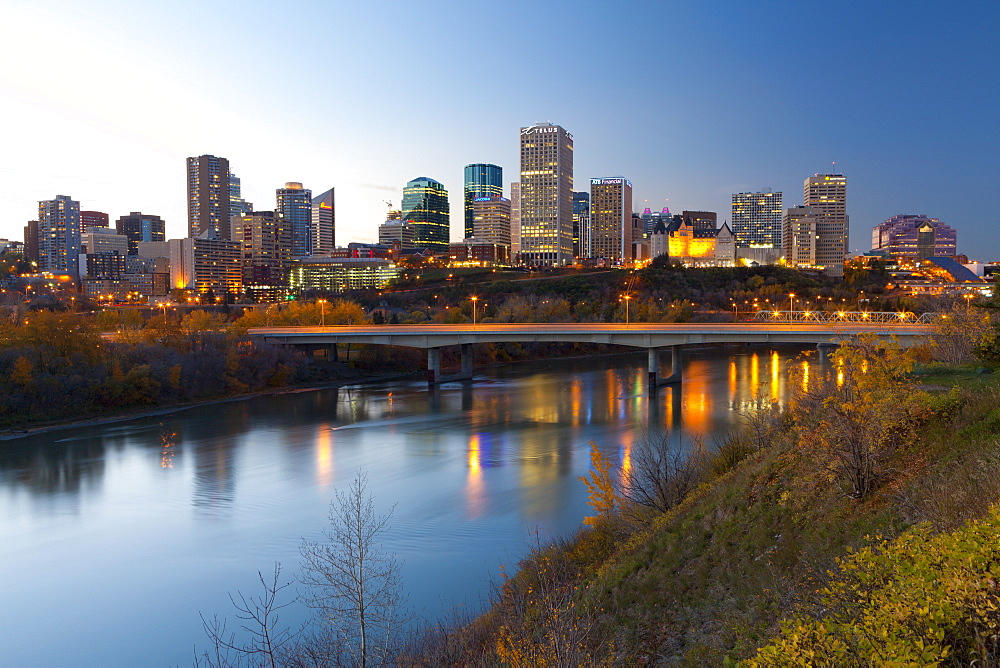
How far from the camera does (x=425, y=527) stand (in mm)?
22516

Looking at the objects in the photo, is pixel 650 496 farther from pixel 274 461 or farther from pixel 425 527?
pixel 274 461

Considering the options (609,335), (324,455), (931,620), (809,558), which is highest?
(931,620)

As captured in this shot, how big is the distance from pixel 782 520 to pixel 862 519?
180cm

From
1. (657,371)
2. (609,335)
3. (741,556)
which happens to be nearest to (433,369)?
(609,335)

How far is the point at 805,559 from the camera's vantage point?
10.5 m

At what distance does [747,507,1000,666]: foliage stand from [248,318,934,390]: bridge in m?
42.2

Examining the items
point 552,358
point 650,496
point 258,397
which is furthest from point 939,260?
point 650,496

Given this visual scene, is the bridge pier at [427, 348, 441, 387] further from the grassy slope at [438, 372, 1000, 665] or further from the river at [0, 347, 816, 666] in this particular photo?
the grassy slope at [438, 372, 1000, 665]

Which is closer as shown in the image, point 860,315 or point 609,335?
point 609,335

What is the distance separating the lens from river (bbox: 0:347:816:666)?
17344mm

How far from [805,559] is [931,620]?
6070 mm

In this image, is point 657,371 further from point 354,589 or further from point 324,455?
point 354,589

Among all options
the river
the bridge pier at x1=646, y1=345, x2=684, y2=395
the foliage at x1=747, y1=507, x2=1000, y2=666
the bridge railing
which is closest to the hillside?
the foliage at x1=747, y1=507, x2=1000, y2=666

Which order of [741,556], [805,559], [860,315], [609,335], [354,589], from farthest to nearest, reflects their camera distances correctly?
[860,315]
[609,335]
[741,556]
[354,589]
[805,559]
